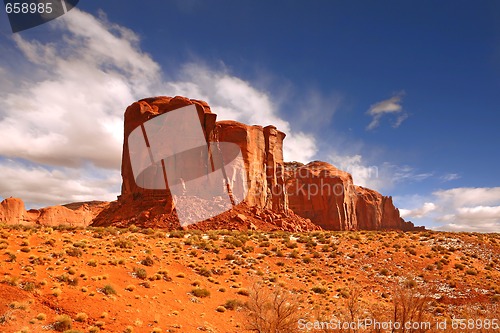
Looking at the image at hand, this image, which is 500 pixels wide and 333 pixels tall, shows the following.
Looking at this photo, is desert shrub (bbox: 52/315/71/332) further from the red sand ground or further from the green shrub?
the green shrub

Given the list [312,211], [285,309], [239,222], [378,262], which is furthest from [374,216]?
[285,309]

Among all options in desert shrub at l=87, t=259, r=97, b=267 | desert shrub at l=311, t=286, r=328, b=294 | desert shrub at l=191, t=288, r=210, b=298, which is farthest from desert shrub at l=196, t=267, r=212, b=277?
desert shrub at l=311, t=286, r=328, b=294

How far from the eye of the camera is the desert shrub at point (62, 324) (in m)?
11.9

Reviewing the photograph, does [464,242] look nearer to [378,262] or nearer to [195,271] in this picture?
[378,262]

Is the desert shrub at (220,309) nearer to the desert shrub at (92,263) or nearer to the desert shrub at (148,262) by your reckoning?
the desert shrub at (148,262)

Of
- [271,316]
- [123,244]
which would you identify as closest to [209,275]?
[123,244]

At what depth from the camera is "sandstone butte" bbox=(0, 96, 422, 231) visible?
168ft

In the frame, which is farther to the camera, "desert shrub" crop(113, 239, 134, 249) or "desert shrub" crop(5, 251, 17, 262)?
"desert shrub" crop(113, 239, 134, 249)

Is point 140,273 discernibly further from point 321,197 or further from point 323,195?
point 323,195

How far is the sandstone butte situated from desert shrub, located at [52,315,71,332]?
1312 inches

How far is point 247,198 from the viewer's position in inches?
2375

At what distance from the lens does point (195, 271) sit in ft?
73.8

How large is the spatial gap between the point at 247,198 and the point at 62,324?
160 feet

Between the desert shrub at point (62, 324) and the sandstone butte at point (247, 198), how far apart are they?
109 feet
